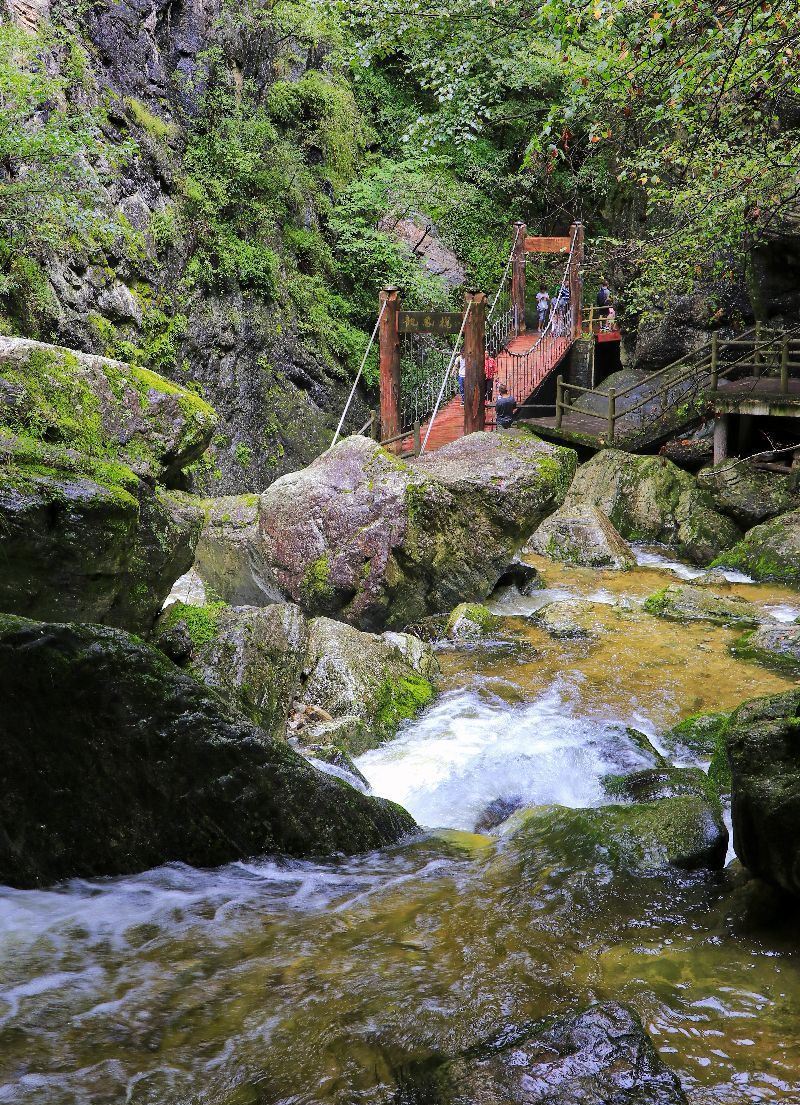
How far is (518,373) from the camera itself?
1806 cm

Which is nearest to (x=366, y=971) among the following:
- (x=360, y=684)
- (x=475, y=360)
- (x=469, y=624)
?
(x=360, y=684)

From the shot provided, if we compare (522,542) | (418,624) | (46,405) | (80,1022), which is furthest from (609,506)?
(80,1022)

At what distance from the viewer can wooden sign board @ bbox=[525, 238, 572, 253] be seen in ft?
69.8

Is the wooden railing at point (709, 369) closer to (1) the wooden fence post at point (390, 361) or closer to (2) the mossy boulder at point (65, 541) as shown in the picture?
(1) the wooden fence post at point (390, 361)

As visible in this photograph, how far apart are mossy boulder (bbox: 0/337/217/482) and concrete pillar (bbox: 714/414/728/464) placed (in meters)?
11.1

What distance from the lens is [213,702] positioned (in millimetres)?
3824

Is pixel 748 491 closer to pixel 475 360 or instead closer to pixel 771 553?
pixel 771 553

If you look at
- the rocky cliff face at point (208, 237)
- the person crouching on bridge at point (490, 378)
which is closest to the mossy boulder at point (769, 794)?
the rocky cliff face at point (208, 237)

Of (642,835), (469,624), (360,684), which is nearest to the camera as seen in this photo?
(642,835)

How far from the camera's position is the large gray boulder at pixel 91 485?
15.0 feet

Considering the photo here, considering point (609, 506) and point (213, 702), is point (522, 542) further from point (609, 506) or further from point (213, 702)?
point (213, 702)

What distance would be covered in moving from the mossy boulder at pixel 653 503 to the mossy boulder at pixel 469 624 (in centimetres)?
472

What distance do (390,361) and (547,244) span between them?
988 centimetres

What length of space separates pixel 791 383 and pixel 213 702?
13844mm
